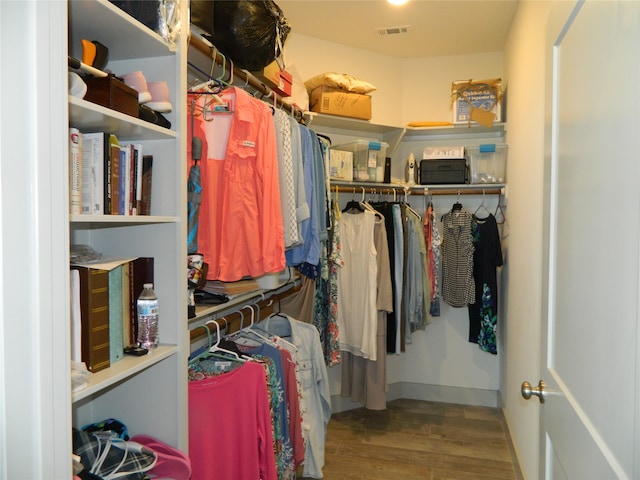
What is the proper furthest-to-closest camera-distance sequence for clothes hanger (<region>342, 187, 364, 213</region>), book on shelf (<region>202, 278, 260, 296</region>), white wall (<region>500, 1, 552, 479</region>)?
1. clothes hanger (<region>342, 187, 364, 213</region>)
2. white wall (<region>500, 1, 552, 479</region>)
3. book on shelf (<region>202, 278, 260, 296</region>)

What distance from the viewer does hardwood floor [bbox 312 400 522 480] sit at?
2.73 m

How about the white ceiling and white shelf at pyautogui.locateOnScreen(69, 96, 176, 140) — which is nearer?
white shelf at pyautogui.locateOnScreen(69, 96, 176, 140)

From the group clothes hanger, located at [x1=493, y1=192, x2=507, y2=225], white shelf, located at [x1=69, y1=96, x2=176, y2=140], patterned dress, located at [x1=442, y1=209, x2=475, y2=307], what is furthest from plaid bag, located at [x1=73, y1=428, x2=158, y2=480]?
clothes hanger, located at [x1=493, y1=192, x2=507, y2=225]

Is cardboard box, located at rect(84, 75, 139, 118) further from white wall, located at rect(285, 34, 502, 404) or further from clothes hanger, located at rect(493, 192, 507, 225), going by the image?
clothes hanger, located at rect(493, 192, 507, 225)

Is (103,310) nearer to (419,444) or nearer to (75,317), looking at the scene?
(75,317)

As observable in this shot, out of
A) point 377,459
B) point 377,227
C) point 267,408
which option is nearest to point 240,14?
point 267,408

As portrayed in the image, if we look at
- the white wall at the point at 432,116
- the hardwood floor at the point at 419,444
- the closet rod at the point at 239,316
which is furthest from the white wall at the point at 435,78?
the hardwood floor at the point at 419,444

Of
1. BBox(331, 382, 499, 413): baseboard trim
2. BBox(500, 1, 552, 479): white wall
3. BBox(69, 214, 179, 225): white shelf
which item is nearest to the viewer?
BBox(69, 214, 179, 225): white shelf

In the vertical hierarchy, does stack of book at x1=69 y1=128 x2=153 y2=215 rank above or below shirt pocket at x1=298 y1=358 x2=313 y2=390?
above

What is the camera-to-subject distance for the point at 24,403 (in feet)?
2.70

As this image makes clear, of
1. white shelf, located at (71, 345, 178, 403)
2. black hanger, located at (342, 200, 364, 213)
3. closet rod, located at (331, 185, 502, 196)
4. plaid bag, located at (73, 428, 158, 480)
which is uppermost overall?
closet rod, located at (331, 185, 502, 196)

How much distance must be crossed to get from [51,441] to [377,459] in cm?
242

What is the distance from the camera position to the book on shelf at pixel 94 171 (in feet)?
3.89

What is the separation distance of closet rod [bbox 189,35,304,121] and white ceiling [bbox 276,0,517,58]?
865 millimetres
